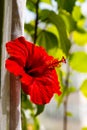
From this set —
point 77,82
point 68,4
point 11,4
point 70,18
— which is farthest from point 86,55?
point 77,82

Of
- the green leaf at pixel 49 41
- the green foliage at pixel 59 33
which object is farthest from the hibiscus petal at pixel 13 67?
the green leaf at pixel 49 41

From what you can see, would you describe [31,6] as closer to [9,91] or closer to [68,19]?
[68,19]

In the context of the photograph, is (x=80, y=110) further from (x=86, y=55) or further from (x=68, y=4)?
(x=68, y=4)

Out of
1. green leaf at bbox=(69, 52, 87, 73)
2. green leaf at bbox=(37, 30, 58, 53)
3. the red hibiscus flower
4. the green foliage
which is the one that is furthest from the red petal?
green leaf at bbox=(69, 52, 87, 73)

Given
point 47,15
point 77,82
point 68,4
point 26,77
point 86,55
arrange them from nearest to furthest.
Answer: point 26,77, point 68,4, point 47,15, point 86,55, point 77,82

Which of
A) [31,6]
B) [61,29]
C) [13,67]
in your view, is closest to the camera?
[13,67]

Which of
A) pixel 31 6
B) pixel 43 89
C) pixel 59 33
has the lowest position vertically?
pixel 43 89

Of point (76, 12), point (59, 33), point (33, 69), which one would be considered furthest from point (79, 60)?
point (33, 69)
